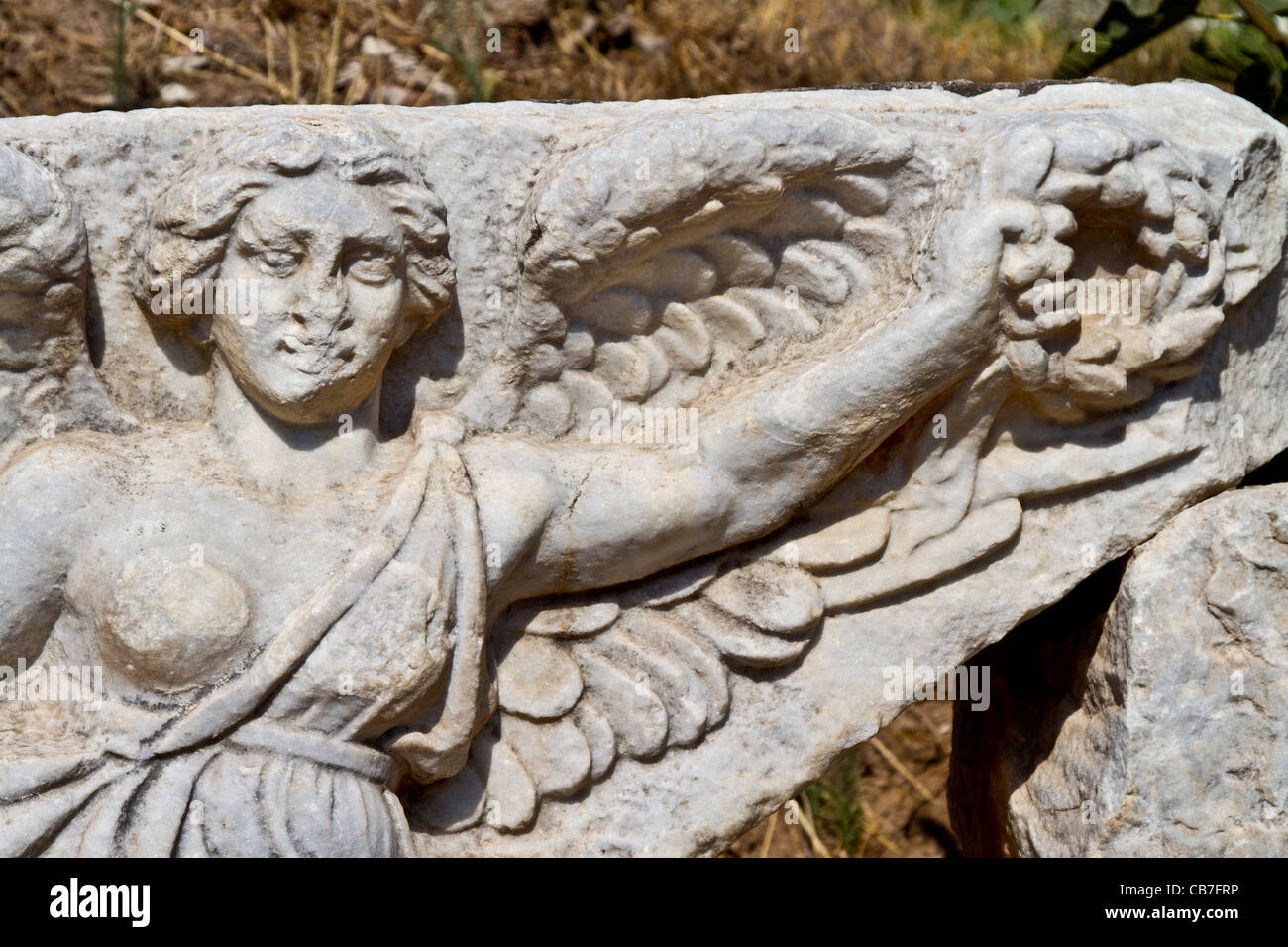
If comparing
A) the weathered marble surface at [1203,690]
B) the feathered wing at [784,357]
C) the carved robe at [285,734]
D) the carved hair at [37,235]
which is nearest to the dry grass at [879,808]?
the weathered marble surface at [1203,690]

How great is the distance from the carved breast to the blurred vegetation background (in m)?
1.90

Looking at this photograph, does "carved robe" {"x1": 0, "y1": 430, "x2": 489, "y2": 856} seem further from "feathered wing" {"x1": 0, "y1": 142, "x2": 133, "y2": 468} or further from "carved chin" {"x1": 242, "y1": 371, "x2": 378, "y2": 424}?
"feathered wing" {"x1": 0, "y1": 142, "x2": 133, "y2": 468}

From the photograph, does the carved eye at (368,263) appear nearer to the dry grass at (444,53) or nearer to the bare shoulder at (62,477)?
the bare shoulder at (62,477)

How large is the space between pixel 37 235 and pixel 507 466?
59 cm

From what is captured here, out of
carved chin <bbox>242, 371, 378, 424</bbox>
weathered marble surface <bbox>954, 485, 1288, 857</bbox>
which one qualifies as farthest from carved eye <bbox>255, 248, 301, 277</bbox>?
weathered marble surface <bbox>954, 485, 1288, 857</bbox>

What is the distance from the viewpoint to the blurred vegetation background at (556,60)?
11.5ft

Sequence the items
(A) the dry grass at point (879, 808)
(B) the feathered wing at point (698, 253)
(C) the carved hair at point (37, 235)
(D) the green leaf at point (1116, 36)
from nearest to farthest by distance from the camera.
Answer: (C) the carved hair at point (37, 235) < (B) the feathered wing at point (698, 253) < (D) the green leaf at point (1116, 36) < (A) the dry grass at point (879, 808)

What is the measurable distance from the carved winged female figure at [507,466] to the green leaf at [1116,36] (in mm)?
938

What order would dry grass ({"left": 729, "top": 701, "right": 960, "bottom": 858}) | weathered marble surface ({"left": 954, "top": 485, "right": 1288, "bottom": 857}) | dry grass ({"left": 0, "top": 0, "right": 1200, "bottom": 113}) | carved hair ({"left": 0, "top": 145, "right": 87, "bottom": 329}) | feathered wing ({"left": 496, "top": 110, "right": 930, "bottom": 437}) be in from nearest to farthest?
carved hair ({"left": 0, "top": 145, "right": 87, "bottom": 329}) → feathered wing ({"left": 496, "top": 110, "right": 930, "bottom": 437}) → weathered marble surface ({"left": 954, "top": 485, "right": 1288, "bottom": 857}) → dry grass ({"left": 729, "top": 701, "right": 960, "bottom": 858}) → dry grass ({"left": 0, "top": 0, "right": 1200, "bottom": 113})

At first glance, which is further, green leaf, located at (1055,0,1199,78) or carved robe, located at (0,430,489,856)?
green leaf, located at (1055,0,1199,78)

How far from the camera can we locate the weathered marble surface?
6.64 ft

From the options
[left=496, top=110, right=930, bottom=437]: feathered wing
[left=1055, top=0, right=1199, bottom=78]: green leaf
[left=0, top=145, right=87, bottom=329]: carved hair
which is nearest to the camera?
[left=0, top=145, right=87, bottom=329]: carved hair
